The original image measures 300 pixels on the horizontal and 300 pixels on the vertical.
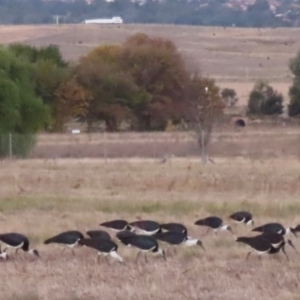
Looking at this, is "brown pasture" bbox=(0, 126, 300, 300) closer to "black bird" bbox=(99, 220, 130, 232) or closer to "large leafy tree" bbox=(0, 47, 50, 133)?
"black bird" bbox=(99, 220, 130, 232)

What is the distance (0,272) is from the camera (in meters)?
12.9

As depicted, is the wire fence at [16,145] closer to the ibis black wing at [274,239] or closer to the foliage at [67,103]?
the foliage at [67,103]

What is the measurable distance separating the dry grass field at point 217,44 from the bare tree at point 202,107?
24437mm

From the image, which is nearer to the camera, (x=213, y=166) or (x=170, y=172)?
(x=170, y=172)

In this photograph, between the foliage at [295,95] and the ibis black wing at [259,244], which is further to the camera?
the foliage at [295,95]

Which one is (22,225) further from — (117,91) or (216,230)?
(117,91)

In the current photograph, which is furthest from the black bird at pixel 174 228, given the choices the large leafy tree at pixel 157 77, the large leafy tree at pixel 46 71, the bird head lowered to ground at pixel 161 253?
the large leafy tree at pixel 157 77

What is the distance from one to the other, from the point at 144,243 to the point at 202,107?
33.7m

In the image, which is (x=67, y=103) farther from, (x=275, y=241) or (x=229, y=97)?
(x=275, y=241)

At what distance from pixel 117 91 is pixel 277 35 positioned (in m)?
88.2

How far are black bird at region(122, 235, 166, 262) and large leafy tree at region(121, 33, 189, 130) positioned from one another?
4770 cm

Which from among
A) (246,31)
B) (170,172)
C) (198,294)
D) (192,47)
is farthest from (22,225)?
(246,31)

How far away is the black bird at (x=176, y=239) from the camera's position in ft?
46.7

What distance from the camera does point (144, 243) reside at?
44.3 ft
